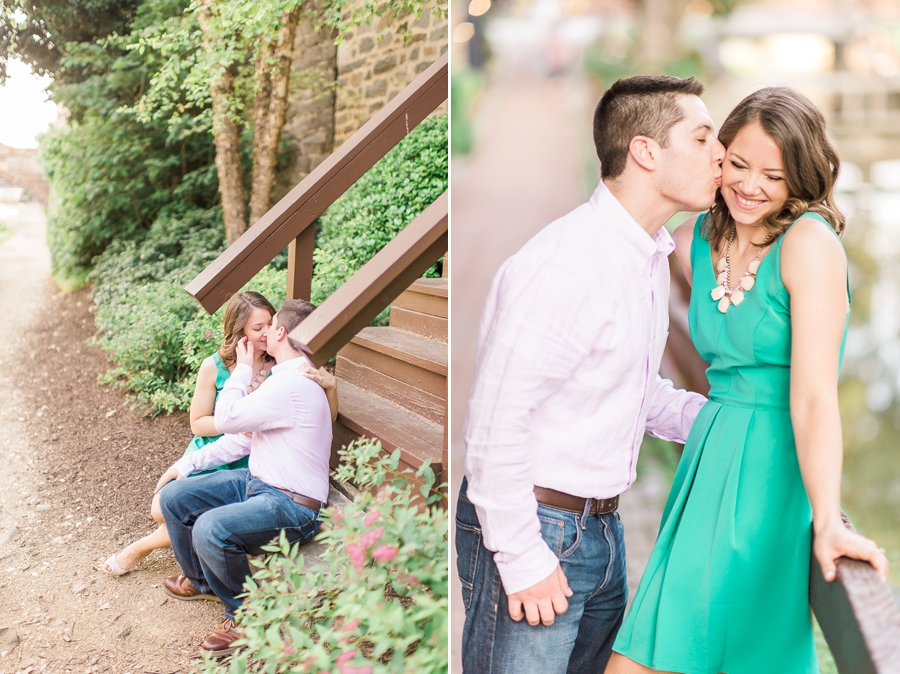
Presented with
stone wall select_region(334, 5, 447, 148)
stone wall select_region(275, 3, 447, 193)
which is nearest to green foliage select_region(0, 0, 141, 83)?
stone wall select_region(275, 3, 447, 193)

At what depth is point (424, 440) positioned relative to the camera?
6.50 feet

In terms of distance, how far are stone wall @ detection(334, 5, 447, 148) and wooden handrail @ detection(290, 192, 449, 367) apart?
1091 mm

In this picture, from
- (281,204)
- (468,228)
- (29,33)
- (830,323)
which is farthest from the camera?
(468,228)

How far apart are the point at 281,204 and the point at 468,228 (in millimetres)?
4490

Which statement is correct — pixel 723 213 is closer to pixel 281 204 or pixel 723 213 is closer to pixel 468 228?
pixel 281 204

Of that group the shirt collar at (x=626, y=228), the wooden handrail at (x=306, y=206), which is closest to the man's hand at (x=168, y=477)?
the wooden handrail at (x=306, y=206)

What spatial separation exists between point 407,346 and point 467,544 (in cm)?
95

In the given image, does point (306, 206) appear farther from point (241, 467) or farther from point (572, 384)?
point (572, 384)

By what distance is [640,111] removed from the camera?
133 cm

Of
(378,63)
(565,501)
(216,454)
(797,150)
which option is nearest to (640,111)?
(797,150)

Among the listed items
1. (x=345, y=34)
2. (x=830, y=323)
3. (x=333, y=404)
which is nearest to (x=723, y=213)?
(x=830, y=323)

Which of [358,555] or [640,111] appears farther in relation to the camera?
[358,555]

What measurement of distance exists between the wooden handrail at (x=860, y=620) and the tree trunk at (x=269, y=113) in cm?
177

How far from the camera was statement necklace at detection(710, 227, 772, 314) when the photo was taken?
1.32 meters
